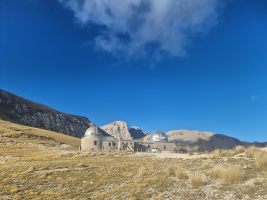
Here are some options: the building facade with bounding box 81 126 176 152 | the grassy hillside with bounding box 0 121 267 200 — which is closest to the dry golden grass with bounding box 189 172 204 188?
the grassy hillside with bounding box 0 121 267 200

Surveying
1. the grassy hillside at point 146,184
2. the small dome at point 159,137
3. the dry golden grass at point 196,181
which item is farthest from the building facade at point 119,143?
the dry golden grass at point 196,181

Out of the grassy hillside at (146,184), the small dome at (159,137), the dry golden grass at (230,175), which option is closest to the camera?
the grassy hillside at (146,184)

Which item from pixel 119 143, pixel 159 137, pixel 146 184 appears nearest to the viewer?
pixel 146 184

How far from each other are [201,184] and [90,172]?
Result: 38.9 ft

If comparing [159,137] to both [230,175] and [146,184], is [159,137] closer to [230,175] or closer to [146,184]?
[146,184]

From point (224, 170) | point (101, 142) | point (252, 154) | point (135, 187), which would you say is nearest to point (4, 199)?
point (135, 187)

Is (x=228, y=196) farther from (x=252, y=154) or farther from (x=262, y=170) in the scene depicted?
(x=252, y=154)

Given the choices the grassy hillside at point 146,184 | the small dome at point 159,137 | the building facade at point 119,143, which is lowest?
the grassy hillside at point 146,184

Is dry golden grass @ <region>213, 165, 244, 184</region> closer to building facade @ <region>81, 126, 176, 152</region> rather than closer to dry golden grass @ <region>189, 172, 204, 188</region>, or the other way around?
dry golden grass @ <region>189, 172, 204, 188</region>

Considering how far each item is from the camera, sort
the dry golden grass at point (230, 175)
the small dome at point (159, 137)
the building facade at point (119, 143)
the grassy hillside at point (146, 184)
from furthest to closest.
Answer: the small dome at point (159, 137), the building facade at point (119, 143), the dry golden grass at point (230, 175), the grassy hillside at point (146, 184)

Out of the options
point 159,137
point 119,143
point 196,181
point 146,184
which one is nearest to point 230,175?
point 196,181

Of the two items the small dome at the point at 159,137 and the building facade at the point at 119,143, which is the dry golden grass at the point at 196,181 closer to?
the building facade at the point at 119,143

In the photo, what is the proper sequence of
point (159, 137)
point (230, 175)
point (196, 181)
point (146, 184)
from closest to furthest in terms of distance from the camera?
point (196, 181) < point (230, 175) < point (146, 184) < point (159, 137)

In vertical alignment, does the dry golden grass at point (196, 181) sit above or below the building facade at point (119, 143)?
below
